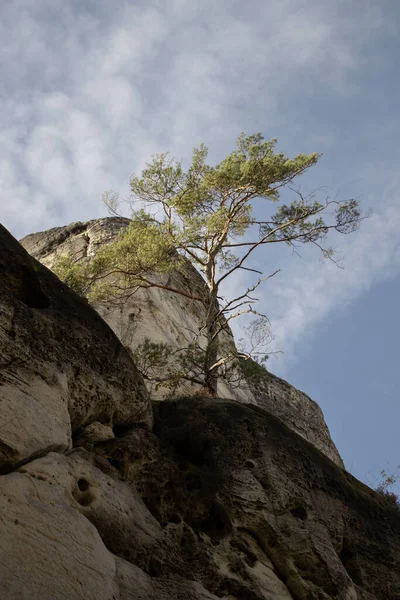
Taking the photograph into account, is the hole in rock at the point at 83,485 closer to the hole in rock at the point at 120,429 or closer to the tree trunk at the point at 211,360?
the hole in rock at the point at 120,429

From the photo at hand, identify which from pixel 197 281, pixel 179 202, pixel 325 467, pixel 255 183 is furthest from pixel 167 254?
pixel 325 467

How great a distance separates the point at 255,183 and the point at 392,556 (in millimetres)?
11791

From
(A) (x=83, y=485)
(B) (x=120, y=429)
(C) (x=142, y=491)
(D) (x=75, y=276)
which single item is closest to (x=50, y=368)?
(A) (x=83, y=485)

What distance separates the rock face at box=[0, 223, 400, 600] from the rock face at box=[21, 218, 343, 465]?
18.7 ft

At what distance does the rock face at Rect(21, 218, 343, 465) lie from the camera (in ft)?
65.2

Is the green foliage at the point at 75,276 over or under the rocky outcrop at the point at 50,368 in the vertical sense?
over

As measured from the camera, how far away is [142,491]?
28.3 ft

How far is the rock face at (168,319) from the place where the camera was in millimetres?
19859

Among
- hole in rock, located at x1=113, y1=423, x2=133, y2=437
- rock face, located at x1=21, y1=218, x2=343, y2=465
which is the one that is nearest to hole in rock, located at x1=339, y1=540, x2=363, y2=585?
hole in rock, located at x1=113, y1=423, x2=133, y2=437

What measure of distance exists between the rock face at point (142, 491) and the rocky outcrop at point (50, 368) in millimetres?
20

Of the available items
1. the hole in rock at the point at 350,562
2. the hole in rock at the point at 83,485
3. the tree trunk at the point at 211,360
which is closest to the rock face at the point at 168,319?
the tree trunk at the point at 211,360

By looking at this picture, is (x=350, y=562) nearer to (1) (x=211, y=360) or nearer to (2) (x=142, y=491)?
(2) (x=142, y=491)

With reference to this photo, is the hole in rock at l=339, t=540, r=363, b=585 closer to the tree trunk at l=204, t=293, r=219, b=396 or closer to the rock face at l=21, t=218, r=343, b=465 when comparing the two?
the tree trunk at l=204, t=293, r=219, b=396

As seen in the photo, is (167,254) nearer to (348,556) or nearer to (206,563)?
(348,556)
